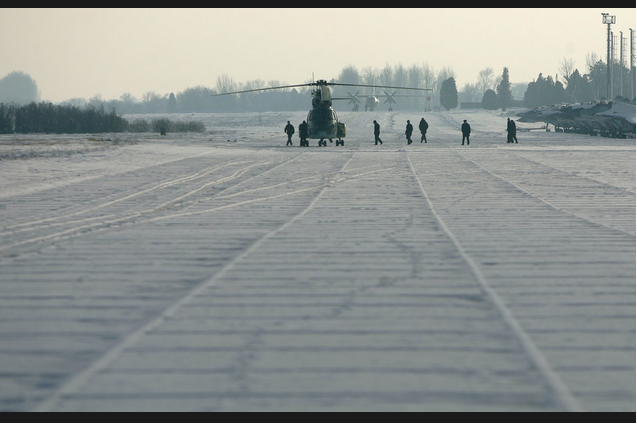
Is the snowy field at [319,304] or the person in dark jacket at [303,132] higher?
the person in dark jacket at [303,132]

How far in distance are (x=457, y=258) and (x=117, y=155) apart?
25062mm

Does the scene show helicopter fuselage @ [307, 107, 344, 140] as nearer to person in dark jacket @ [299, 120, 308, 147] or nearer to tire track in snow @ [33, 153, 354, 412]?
person in dark jacket @ [299, 120, 308, 147]

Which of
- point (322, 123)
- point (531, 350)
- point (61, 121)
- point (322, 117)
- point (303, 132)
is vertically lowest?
point (531, 350)

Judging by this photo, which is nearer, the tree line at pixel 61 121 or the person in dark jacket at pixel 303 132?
the person in dark jacket at pixel 303 132

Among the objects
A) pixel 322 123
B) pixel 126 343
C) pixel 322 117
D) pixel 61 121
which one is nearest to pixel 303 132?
pixel 322 123

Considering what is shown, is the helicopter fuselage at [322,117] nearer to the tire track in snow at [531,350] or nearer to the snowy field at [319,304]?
the snowy field at [319,304]

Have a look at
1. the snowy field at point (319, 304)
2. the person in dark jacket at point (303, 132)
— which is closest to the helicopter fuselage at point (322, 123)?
Result: the person in dark jacket at point (303, 132)

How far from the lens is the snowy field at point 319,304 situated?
4.38 metres

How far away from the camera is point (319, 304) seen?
6.43 metres

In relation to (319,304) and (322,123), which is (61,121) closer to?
(322,123)

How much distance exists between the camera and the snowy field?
4383 millimetres

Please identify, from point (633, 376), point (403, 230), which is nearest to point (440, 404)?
point (633, 376)

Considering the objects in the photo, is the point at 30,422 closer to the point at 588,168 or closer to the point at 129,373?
the point at 129,373

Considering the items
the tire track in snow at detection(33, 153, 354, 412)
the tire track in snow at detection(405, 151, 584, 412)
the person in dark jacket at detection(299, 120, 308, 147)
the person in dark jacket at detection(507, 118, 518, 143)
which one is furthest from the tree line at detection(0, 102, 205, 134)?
the tire track in snow at detection(405, 151, 584, 412)
